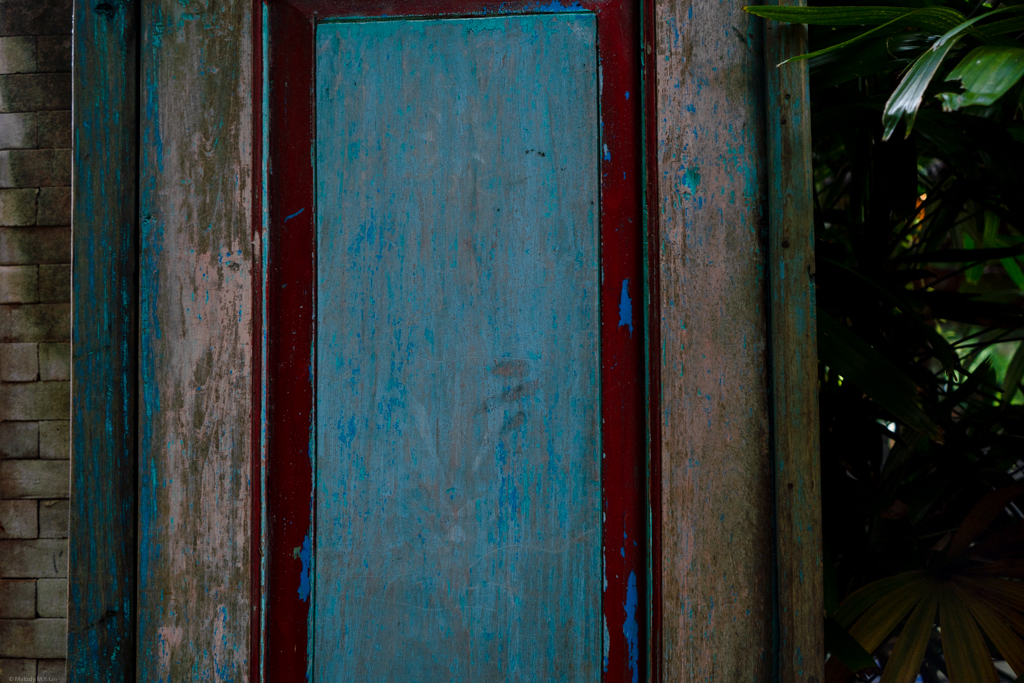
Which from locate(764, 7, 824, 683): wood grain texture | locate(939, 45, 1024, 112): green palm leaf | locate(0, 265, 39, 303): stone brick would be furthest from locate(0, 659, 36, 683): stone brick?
locate(939, 45, 1024, 112): green palm leaf

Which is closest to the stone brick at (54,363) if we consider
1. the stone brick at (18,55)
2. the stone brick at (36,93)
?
the stone brick at (36,93)

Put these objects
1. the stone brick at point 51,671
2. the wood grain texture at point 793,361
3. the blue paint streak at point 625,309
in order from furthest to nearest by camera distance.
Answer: the stone brick at point 51,671
the blue paint streak at point 625,309
the wood grain texture at point 793,361

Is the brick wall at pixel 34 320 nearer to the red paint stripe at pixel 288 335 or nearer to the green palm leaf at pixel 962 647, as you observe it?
the red paint stripe at pixel 288 335

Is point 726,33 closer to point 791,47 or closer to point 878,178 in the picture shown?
point 791,47

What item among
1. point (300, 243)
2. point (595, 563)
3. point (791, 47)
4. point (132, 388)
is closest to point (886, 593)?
point (595, 563)

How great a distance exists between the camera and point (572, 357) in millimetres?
1152

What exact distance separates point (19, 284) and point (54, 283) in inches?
3.6

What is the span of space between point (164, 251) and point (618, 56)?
1.05 meters

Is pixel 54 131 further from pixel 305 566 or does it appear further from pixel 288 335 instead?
pixel 305 566

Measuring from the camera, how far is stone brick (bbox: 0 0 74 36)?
138 cm

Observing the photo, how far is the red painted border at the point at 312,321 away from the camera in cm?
114

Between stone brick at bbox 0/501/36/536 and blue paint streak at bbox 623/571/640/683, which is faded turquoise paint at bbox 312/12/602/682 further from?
stone brick at bbox 0/501/36/536

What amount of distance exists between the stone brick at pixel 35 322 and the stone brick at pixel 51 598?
599 mm

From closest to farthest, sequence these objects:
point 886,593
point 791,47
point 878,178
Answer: point 791,47, point 886,593, point 878,178
